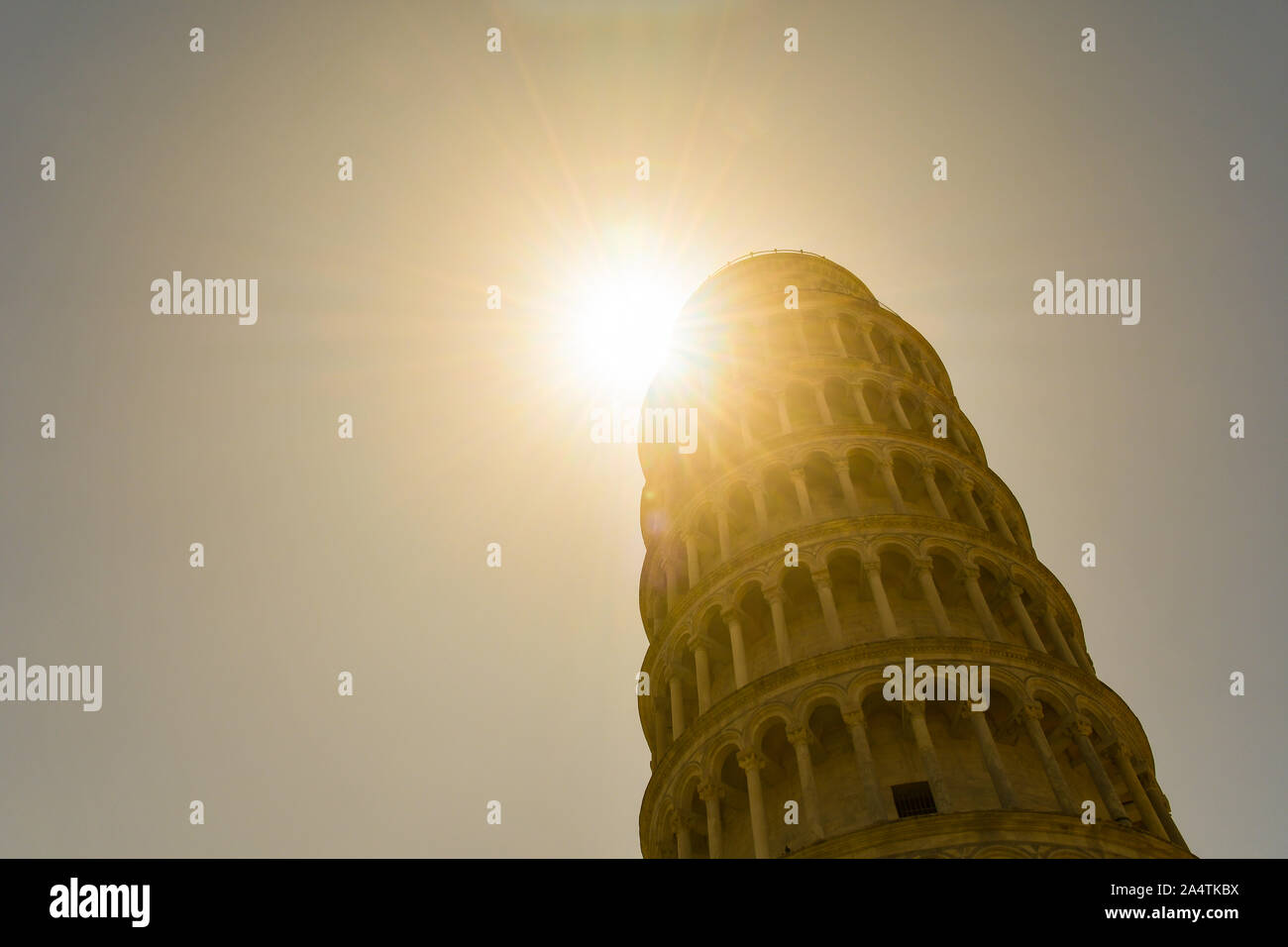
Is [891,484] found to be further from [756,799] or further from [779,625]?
[756,799]

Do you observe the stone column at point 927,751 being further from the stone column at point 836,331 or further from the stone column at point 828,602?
the stone column at point 836,331

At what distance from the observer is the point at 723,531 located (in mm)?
33844

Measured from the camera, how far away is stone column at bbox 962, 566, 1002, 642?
2866 cm

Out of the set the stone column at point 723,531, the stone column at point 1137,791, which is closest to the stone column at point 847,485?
the stone column at point 723,531

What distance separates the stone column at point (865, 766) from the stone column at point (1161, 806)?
753 cm

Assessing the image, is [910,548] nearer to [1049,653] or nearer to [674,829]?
[1049,653]

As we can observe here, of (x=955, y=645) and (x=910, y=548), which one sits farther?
(x=910, y=548)

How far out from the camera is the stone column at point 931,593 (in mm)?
28297

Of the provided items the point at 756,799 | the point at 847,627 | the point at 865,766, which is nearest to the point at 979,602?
the point at 847,627

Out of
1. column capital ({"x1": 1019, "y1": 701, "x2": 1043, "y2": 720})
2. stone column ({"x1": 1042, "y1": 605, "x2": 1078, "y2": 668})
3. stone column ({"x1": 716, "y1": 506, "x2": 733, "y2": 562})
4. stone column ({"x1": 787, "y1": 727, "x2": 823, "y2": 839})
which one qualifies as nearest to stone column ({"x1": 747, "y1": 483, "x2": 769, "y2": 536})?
stone column ({"x1": 716, "y1": 506, "x2": 733, "y2": 562})
